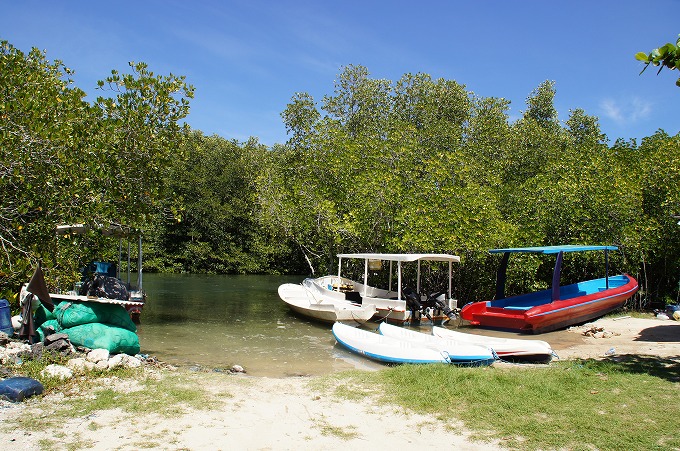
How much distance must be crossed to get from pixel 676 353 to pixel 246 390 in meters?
8.35

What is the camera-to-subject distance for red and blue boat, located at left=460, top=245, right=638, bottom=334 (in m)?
14.7

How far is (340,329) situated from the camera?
43.5 ft

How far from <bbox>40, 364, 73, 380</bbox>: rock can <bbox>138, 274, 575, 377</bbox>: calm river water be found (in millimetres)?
3199

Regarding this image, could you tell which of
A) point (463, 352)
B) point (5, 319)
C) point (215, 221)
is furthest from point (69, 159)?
point (215, 221)

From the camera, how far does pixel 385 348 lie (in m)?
11.1

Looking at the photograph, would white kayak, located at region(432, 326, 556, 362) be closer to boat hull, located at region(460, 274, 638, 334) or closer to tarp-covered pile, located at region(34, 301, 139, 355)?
boat hull, located at region(460, 274, 638, 334)

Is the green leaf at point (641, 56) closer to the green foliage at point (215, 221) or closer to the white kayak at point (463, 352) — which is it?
the white kayak at point (463, 352)

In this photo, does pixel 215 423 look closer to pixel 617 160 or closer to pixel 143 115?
pixel 143 115

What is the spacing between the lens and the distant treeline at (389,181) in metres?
10.3

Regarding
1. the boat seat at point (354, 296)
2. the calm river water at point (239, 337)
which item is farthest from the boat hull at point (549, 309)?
the calm river water at point (239, 337)

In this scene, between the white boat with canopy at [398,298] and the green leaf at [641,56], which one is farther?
the white boat with canopy at [398,298]

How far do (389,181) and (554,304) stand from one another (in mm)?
8464

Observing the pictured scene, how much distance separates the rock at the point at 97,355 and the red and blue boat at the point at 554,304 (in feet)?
36.0

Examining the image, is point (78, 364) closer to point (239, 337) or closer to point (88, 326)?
point (88, 326)
